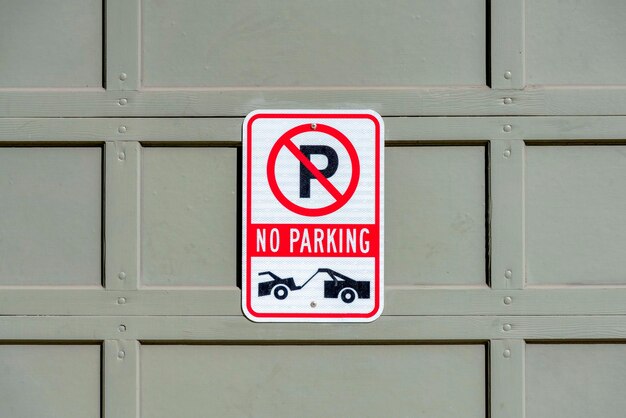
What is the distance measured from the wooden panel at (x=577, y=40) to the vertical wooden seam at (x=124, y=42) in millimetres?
1047

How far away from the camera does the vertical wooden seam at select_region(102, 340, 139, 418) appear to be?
174cm

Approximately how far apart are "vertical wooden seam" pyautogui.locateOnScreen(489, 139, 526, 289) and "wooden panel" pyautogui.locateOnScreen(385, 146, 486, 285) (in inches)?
1.2

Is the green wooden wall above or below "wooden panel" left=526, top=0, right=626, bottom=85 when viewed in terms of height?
below

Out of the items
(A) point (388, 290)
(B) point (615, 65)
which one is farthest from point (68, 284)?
(B) point (615, 65)

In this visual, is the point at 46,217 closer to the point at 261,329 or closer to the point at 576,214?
the point at 261,329

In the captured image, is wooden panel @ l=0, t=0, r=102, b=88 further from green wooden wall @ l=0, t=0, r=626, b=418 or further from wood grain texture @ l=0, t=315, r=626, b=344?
wood grain texture @ l=0, t=315, r=626, b=344

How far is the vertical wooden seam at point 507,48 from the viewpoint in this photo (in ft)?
5.67

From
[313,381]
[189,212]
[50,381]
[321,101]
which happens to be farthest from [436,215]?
[50,381]

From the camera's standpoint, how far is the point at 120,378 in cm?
175

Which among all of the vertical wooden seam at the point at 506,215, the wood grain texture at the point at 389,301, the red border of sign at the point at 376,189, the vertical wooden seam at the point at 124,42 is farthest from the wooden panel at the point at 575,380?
the vertical wooden seam at the point at 124,42

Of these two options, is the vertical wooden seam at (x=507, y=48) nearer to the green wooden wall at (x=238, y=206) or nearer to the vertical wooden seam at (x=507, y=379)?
the green wooden wall at (x=238, y=206)

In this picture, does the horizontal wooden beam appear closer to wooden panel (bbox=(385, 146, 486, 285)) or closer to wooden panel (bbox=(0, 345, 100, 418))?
wooden panel (bbox=(385, 146, 486, 285))

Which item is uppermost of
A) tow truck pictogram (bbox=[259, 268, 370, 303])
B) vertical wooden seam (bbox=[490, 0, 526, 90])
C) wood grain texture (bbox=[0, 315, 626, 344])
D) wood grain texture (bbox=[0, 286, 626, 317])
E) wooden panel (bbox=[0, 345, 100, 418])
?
vertical wooden seam (bbox=[490, 0, 526, 90])

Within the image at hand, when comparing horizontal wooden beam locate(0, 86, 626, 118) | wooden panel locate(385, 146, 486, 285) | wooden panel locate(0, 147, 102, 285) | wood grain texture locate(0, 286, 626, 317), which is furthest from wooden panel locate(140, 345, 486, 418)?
→ horizontal wooden beam locate(0, 86, 626, 118)
